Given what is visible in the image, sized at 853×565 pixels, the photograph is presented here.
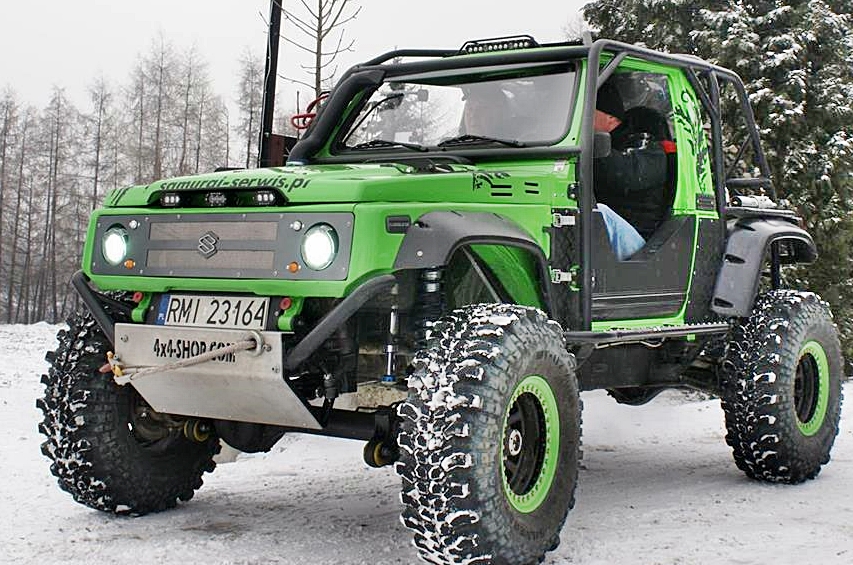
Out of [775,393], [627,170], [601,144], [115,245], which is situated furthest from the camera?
[775,393]

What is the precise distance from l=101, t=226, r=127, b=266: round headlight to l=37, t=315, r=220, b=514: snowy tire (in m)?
0.55

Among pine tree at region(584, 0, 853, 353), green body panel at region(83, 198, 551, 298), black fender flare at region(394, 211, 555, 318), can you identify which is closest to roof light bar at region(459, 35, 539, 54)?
green body panel at region(83, 198, 551, 298)

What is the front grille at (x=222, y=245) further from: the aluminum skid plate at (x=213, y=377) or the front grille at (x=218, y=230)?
the aluminum skid plate at (x=213, y=377)

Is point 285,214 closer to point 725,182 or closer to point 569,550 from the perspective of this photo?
point 569,550

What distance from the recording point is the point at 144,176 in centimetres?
4012

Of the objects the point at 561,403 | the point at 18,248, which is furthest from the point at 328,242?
the point at 18,248

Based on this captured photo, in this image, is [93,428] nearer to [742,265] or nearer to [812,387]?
[742,265]

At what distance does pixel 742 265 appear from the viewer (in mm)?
6758

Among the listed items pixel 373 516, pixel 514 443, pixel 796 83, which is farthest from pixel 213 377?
pixel 796 83

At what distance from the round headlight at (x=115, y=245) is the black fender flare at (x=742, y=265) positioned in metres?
3.63

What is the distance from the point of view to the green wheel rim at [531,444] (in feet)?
15.2

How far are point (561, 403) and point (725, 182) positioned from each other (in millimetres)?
2840

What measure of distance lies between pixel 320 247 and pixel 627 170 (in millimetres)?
2677

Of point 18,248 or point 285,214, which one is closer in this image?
point 285,214
